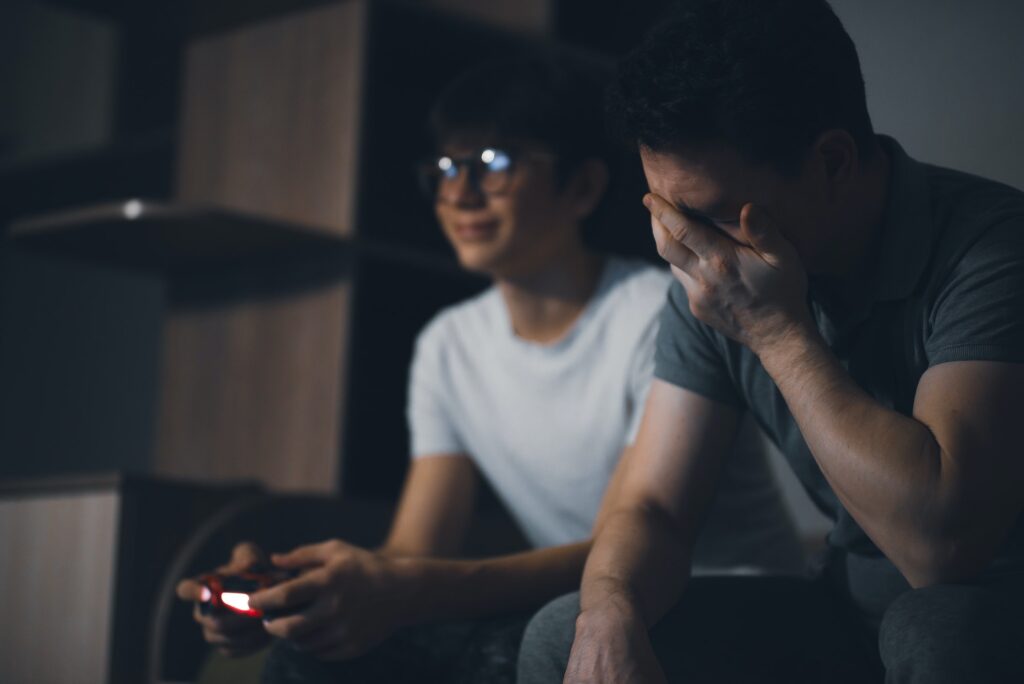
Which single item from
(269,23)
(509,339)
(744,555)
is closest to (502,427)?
(509,339)

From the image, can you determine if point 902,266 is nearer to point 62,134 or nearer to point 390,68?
point 390,68

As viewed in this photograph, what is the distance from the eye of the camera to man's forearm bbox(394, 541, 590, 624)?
4.75ft

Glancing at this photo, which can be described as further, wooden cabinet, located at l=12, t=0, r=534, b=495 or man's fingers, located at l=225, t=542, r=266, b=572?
wooden cabinet, located at l=12, t=0, r=534, b=495

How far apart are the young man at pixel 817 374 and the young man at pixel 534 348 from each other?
42cm

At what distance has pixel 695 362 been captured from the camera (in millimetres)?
1319

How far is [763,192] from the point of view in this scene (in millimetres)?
1135

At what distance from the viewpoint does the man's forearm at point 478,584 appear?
145 centimetres

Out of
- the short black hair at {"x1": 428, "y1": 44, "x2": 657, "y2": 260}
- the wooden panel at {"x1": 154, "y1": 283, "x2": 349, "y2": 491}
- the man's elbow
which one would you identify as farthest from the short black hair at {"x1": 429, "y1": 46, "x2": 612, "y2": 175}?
the man's elbow

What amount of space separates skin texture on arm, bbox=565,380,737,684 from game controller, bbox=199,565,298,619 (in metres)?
0.40

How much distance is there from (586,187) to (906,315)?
913 mm

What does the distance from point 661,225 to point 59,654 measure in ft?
4.31

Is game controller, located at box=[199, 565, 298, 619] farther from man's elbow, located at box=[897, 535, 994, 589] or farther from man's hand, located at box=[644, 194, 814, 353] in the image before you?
man's elbow, located at box=[897, 535, 994, 589]

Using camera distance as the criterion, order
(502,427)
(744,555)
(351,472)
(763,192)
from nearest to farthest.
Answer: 1. (763,192)
2. (744,555)
3. (502,427)
4. (351,472)

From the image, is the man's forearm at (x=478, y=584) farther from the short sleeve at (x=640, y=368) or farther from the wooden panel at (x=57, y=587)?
the wooden panel at (x=57, y=587)
